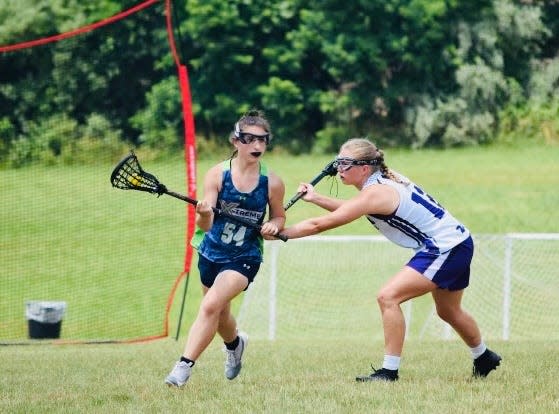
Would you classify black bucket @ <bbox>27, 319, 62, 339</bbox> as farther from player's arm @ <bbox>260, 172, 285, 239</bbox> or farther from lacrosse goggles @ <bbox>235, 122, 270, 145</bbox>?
lacrosse goggles @ <bbox>235, 122, 270, 145</bbox>

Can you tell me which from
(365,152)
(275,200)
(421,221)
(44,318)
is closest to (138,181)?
(275,200)

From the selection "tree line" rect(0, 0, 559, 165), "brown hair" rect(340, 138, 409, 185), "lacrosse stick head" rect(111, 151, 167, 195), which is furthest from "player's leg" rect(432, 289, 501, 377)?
"tree line" rect(0, 0, 559, 165)

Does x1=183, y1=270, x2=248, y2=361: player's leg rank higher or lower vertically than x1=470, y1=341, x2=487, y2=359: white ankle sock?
higher

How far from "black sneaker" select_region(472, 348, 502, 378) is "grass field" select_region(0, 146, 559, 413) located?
10cm

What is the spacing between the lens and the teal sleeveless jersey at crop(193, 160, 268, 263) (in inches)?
294

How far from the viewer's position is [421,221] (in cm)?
734

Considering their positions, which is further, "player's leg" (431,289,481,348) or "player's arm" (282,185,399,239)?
"player's leg" (431,289,481,348)

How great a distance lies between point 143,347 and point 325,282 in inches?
229

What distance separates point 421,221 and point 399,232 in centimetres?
19

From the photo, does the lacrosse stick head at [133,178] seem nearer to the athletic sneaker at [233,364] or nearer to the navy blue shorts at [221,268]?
the navy blue shorts at [221,268]

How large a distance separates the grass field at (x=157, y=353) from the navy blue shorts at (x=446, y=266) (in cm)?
61

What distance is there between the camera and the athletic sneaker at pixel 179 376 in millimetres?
7117

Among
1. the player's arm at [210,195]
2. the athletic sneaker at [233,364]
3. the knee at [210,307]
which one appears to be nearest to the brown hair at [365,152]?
the player's arm at [210,195]

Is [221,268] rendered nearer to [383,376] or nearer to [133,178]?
[133,178]
